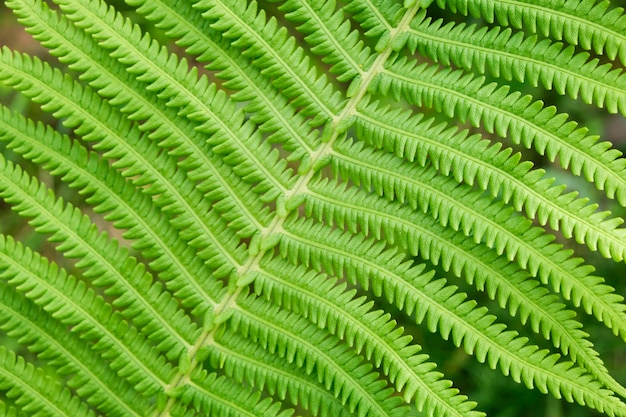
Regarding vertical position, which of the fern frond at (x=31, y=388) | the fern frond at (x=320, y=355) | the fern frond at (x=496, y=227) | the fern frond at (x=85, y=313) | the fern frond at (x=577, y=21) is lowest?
the fern frond at (x=31, y=388)

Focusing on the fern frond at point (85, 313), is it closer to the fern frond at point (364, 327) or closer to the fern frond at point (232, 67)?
the fern frond at point (364, 327)

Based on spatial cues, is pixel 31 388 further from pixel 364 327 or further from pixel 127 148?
pixel 364 327

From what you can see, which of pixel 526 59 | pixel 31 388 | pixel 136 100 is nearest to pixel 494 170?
pixel 526 59

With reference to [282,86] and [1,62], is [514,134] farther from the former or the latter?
[1,62]

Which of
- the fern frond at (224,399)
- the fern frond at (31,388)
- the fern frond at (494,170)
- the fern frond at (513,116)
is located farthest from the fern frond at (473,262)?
the fern frond at (31,388)

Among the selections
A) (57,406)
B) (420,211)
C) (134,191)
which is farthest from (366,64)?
(57,406)

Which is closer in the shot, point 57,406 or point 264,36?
point 264,36

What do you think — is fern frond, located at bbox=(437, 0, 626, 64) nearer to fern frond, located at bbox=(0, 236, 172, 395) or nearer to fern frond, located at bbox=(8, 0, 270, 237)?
fern frond, located at bbox=(8, 0, 270, 237)

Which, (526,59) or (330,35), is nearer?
(526,59)

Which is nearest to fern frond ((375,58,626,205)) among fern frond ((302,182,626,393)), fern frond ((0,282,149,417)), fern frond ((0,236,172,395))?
fern frond ((302,182,626,393))
